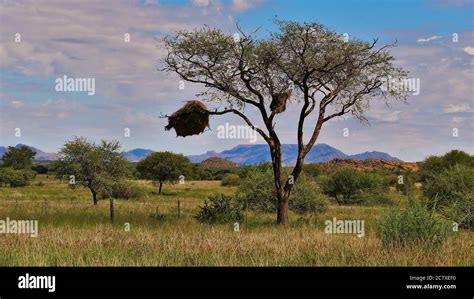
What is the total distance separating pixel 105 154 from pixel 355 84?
26.6 meters

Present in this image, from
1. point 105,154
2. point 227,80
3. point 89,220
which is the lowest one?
point 89,220

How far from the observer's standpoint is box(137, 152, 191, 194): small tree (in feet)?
287

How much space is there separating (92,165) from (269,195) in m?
17.6

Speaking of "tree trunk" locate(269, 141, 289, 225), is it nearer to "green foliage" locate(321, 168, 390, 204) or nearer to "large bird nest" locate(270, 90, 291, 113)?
"large bird nest" locate(270, 90, 291, 113)

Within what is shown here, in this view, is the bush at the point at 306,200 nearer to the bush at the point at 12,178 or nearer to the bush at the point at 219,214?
the bush at the point at 219,214

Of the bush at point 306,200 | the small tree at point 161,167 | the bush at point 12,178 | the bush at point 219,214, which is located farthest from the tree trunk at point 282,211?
the bush at point 12,178

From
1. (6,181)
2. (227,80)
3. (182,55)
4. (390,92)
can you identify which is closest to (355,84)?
(390,92)

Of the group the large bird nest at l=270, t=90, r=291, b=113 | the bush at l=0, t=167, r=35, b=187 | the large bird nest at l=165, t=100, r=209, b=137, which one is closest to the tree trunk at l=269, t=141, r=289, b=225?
the large bird nest at l=270, t=90, r=291, b=113

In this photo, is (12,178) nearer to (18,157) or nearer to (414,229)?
(18,157)

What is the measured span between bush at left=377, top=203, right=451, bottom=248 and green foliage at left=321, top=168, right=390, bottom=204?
41905mm

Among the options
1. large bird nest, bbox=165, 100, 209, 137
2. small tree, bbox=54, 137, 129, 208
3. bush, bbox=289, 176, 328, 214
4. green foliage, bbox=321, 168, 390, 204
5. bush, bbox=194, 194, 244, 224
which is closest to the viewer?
bush, bbox=194, 194, 244, 224

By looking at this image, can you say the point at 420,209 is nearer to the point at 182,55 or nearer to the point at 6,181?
the point at 182,55
